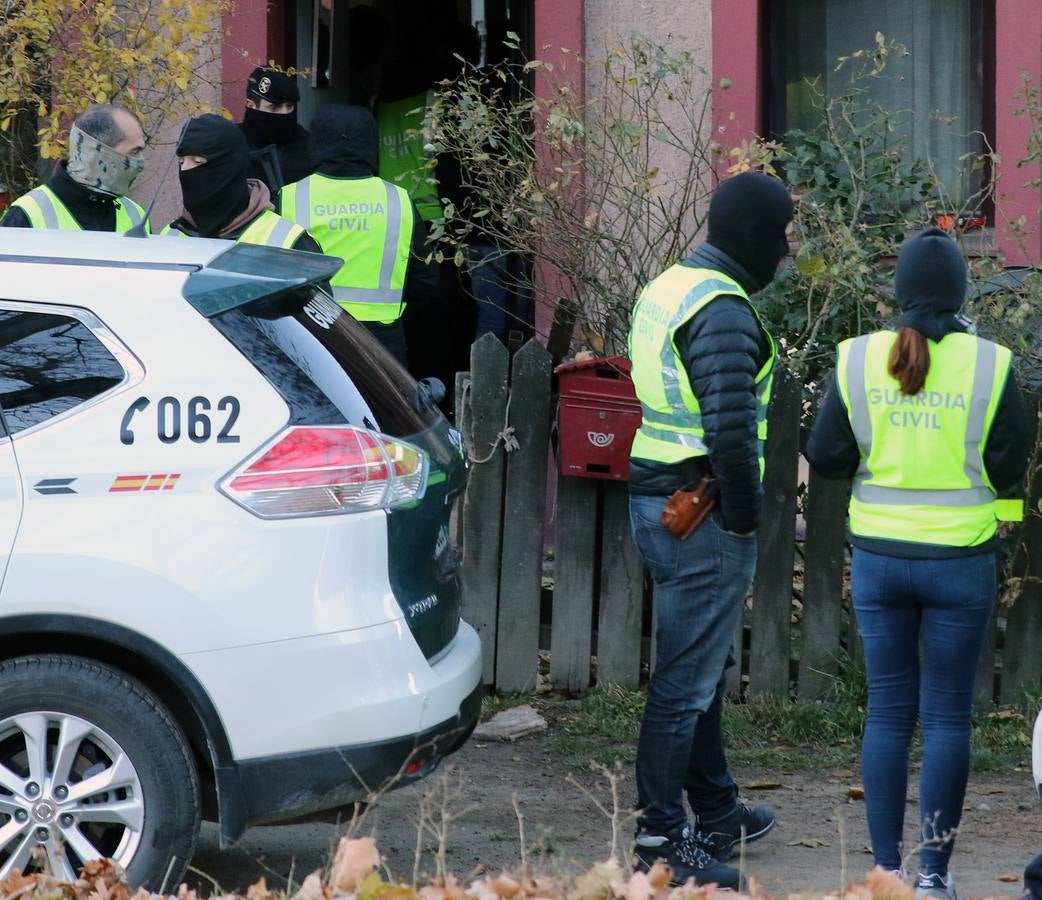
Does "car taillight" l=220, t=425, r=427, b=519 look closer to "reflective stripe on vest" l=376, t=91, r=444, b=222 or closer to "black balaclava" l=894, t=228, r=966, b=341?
"black balaclava" l=894, t=228, r=966, b=341

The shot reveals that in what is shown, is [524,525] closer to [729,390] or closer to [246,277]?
[729,390]

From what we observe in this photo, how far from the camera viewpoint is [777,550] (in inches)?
245

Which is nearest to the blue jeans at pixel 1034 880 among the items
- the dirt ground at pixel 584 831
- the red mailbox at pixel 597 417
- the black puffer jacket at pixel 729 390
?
the dirt ground at pixel 584 831

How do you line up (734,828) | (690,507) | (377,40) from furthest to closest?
(377,40)
(734,828)
(690,507)

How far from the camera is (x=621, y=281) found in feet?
21.6

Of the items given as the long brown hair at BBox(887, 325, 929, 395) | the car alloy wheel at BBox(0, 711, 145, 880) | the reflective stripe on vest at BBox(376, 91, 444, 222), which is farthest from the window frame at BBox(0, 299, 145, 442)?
the reflective stripe on vest at BBox(376, 91, 444, 222)

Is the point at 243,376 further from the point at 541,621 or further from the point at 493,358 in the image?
the point at 541,621

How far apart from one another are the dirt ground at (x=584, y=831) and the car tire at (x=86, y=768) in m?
0.57

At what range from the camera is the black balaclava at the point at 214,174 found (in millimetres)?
5617

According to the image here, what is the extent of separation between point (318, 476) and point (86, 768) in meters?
0.91

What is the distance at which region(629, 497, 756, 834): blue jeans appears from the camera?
4574 mm

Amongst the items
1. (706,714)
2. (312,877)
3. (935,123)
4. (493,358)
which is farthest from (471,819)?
(935,123)

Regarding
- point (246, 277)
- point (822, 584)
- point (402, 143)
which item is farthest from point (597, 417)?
point (402, 143)

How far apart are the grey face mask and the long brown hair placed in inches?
119
